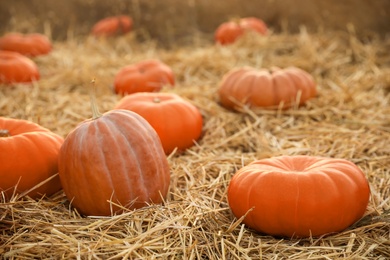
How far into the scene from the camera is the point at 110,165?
250 cm

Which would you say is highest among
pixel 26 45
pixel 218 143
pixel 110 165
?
pixel 110 165

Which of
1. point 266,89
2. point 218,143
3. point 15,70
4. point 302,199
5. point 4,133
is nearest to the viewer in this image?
point 302,199

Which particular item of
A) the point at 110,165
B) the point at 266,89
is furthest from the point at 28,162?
the point at 266,89

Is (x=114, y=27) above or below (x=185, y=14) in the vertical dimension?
below

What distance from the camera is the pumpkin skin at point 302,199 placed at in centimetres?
237

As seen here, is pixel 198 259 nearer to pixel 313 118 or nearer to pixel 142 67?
pixel 313 118

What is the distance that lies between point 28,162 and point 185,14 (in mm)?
6253

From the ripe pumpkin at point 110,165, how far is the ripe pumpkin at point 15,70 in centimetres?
298

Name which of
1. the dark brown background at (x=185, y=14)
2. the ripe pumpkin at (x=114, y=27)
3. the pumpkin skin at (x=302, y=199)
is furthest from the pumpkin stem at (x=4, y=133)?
the ripe pumpkin at (x=114, y=27)

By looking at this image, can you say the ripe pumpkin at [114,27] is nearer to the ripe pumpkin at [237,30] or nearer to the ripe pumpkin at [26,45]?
the ripe pumpkin at [26,45]

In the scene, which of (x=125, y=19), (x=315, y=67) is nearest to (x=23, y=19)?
(x=125, y=19)

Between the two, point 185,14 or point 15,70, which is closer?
point 15,70

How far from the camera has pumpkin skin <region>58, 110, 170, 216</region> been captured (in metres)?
2.50

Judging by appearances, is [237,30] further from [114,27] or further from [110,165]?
[110,165]
